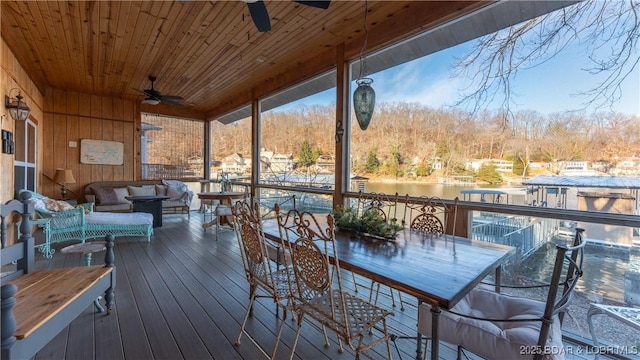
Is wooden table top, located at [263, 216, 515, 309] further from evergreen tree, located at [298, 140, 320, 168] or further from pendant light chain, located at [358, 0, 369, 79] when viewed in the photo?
evergreen tree, located at [298, 140, 320, 168]

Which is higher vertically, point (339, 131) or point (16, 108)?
point (16, 108)

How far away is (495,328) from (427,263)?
424 millimetres

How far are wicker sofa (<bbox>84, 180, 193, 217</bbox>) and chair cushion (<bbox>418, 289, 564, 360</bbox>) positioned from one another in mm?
6979

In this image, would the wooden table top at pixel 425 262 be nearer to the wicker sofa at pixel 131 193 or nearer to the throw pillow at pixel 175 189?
the wicker sofa at pixel 131 193

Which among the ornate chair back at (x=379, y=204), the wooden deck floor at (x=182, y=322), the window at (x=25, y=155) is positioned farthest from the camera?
the window at (x=25, y=155)

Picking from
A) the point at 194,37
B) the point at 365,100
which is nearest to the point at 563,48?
the point at 365,100

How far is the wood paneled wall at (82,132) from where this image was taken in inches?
259

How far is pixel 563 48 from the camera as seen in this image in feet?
8.09

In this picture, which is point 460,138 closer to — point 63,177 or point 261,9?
point 261,9

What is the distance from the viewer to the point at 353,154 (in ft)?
13.9

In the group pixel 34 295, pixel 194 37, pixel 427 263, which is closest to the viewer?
pixel 427 263

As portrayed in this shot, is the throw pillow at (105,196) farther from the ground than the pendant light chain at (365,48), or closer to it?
closer to it

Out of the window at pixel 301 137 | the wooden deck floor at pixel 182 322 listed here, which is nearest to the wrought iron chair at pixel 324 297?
the wooden deck floor at pixel 182 322

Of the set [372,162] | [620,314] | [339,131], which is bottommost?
[620,314]
